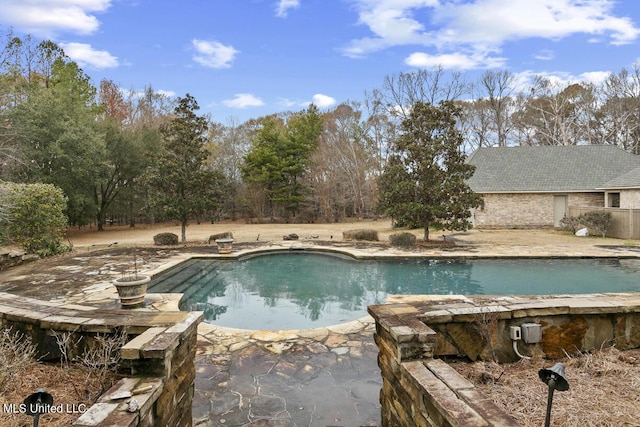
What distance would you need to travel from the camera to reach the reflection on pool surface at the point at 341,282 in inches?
276

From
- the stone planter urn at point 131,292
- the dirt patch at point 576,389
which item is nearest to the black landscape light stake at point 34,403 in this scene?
the dirt patch at point 576,389

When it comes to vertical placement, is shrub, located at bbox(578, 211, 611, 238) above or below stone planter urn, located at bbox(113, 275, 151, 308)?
above

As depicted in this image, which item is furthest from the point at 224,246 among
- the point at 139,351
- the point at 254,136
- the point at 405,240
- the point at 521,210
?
the point at 254,136

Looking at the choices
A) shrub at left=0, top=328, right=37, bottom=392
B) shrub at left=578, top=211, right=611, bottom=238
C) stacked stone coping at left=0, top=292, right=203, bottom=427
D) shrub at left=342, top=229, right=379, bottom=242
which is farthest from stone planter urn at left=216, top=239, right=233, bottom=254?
shrub at left=578, top=211, right=611, bottom=238

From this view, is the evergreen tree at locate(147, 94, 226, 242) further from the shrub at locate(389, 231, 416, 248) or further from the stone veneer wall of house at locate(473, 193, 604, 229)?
the stone veneer wall of house at locate(473, 193, 604, 229)

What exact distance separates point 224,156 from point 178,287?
80.4 ft

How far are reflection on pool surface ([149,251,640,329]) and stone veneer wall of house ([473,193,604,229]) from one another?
8313 millimetres

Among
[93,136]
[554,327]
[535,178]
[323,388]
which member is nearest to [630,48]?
[535,178]

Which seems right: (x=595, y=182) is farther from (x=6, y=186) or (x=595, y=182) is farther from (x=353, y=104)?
(x=6, y=186)

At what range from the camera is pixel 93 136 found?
59.8 feet

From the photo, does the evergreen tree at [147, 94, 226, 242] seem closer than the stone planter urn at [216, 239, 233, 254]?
No

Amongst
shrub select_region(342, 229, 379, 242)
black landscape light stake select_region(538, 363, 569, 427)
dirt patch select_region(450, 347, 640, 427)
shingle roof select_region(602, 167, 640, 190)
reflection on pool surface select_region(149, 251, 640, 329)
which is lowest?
reflection on pool surface select_region(149, 251, 640, 329)

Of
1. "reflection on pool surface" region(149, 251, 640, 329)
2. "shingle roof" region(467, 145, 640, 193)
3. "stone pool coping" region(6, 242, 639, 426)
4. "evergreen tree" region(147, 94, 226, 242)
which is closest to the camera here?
"stone pool coping" region(6, 242, 639, 426)

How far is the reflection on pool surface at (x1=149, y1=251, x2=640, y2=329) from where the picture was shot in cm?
702
